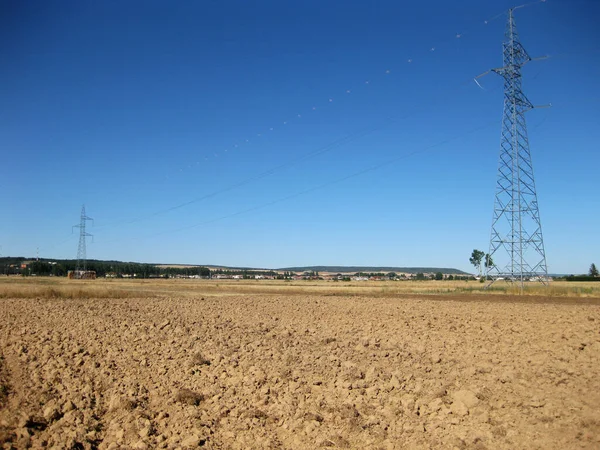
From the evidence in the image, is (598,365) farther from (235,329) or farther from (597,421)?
(235,329)

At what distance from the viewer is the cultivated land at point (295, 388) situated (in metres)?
7.77

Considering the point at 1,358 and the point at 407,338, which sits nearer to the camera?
the point at 1,358

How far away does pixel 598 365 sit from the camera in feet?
34.4

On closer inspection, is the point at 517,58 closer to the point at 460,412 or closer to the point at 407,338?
the point at 407,338

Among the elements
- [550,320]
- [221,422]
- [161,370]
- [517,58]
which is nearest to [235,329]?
[161,370]

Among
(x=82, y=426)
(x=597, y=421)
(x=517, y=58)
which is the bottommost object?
(x=82, y=426)

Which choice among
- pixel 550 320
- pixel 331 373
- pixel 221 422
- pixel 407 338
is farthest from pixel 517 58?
pixel 221 422

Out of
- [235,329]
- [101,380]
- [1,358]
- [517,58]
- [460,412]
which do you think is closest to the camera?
[460,412]

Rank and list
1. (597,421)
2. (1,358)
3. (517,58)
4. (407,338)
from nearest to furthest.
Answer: (597,421) < (1,358) < (407,338) < (517,58)

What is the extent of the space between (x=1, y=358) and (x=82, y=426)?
4.91m

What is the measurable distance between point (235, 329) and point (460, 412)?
890 cm

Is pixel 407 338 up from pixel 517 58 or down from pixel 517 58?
down

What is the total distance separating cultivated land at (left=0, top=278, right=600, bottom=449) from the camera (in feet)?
25.5

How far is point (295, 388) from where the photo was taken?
31.7 feet
